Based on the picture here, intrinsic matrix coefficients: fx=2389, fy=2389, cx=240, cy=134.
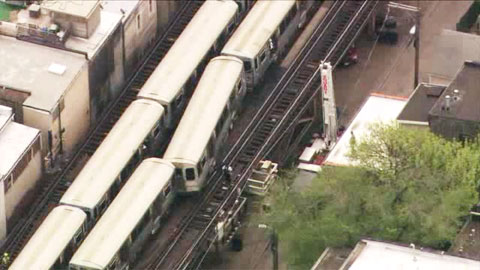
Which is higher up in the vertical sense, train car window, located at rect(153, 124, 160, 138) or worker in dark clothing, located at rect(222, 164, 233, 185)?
train car window, located at rect(153, 124, 160, 138)

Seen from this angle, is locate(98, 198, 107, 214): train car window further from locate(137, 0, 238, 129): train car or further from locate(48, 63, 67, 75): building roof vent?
locate(48, 63, 67, 75): building roof vent

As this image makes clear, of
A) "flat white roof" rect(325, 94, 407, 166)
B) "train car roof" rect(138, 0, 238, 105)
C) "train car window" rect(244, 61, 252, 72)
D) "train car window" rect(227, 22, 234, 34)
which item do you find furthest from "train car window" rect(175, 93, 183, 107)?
"flat white roof" rect(325, 94, 407, 166)

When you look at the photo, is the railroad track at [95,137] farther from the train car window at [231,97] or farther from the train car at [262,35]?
the train car window at [231,97]

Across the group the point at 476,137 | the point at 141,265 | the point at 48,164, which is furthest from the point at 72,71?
the point at 476,137

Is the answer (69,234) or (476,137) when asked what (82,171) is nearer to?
(69,234)

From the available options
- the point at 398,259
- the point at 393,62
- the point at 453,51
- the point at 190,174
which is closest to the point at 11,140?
the point at 190,174

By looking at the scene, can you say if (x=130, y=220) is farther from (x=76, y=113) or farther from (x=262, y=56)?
(x=262, y=56)
